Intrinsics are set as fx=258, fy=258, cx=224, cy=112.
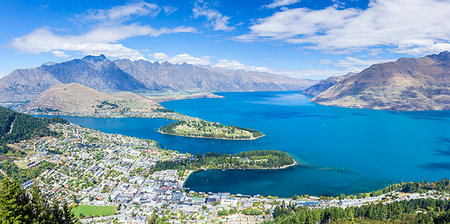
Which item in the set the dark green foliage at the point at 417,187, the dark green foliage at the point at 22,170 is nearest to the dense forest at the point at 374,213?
the dark green foliage at the point at 417,187

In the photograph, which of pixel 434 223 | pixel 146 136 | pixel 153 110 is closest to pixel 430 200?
pixel 434 223

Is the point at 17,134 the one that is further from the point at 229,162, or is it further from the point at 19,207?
the point at 19,207

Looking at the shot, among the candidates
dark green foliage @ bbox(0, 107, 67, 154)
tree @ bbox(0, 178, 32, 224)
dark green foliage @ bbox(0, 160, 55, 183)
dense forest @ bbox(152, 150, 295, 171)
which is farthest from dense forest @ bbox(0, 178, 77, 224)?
dark green foliage @ bbox(0, 107, 67, 154)

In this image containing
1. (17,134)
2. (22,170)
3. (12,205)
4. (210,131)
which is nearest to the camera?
(12,205)

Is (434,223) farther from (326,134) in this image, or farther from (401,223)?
(326,134)

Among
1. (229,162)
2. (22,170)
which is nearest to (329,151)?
(229,162)
